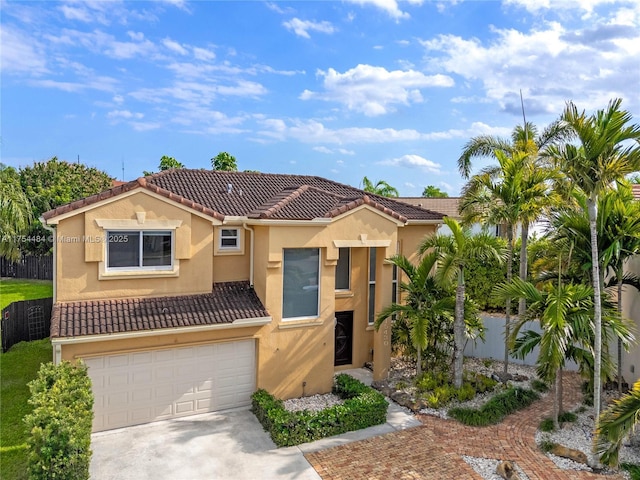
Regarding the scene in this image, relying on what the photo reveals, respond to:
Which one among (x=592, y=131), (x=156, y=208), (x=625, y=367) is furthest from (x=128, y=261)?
(x=625, y=367)

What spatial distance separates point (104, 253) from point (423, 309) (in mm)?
10939

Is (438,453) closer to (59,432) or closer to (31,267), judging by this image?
(59,432)

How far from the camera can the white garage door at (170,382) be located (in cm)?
1207

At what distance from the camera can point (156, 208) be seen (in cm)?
1309

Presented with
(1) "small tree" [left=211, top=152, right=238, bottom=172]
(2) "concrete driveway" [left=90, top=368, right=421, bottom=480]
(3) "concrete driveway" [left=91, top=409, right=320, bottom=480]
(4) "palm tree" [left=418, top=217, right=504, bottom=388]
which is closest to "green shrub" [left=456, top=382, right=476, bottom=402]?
(4) "palm tree" [left=418, top=217, right=504, bottom=388]

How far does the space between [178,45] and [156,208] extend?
747cm

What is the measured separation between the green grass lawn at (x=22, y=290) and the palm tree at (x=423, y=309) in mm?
25582

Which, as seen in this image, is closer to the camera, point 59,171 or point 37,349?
point 37,349

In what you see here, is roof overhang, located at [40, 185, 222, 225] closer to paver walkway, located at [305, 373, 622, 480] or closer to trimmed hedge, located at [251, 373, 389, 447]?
trimmed hedge, located at [251, 373, 389, 447]

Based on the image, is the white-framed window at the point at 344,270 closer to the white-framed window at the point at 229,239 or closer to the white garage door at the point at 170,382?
the white-framed window at the point at 229,239

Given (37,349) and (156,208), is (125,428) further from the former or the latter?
(37,349)

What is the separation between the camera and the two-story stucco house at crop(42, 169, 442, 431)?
12.1 metres

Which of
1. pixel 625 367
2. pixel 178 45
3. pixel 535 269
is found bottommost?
pixel 625 367

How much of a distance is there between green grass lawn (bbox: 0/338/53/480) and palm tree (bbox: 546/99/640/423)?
46.8ft
